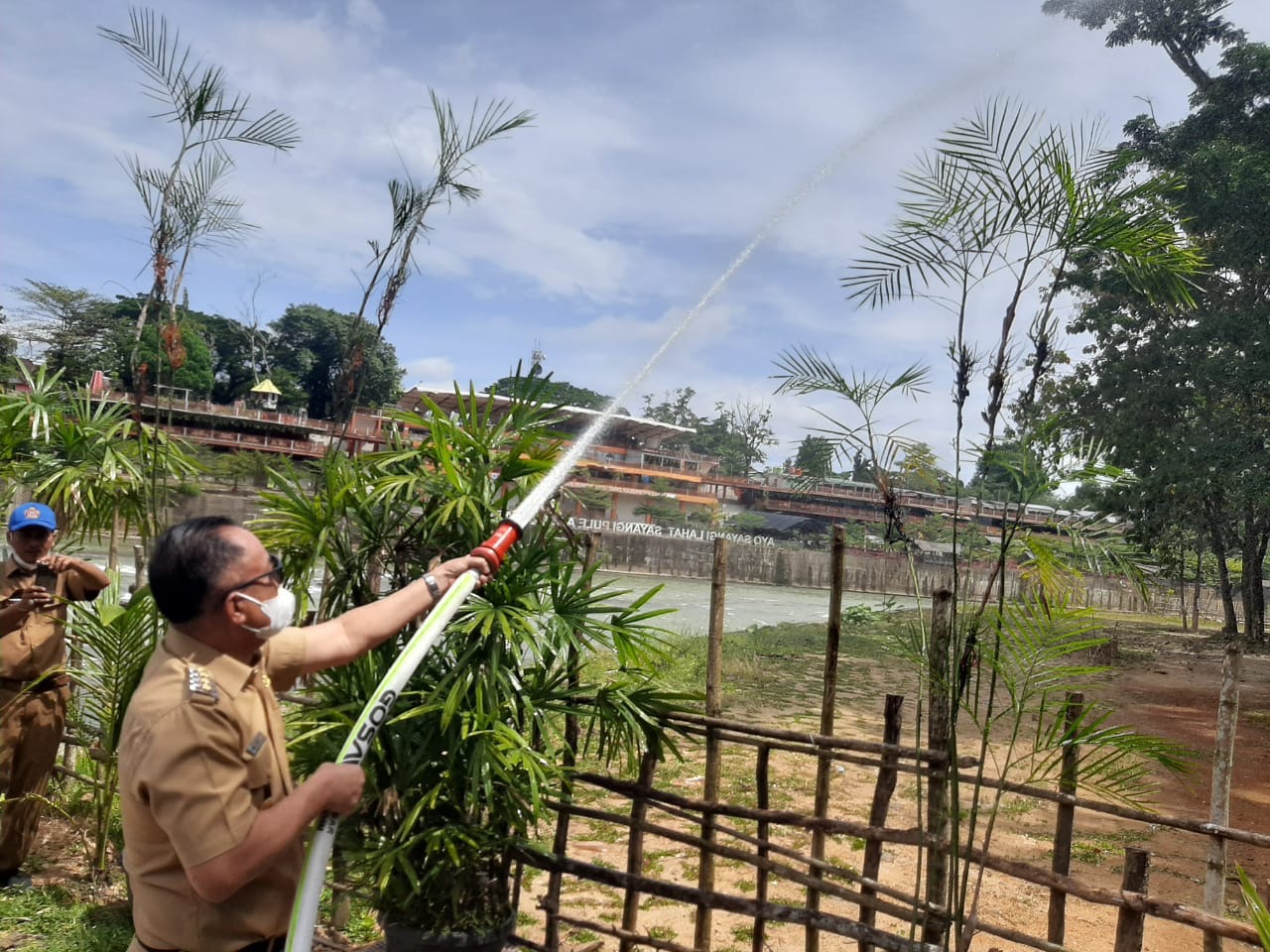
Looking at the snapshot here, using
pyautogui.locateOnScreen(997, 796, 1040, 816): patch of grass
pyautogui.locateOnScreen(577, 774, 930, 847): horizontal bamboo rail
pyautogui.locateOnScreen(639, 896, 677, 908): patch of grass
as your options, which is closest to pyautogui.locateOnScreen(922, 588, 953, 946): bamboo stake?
pyautogui.locateOnScreen(577, 774, 930, 847): horizontal bamboo rail

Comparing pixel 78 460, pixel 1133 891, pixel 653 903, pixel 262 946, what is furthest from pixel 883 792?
pixel 78 460

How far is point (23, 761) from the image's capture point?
4070 millimetres

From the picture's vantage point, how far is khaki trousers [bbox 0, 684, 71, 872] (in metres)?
4.02

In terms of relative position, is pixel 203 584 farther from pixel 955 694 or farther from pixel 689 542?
pixel 689 542

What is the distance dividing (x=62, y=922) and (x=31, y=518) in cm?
162

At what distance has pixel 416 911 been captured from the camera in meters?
3.11

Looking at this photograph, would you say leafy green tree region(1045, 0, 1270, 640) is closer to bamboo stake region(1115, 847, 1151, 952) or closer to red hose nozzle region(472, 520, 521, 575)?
bamboo stake region(1115, 847, 1151, 952)

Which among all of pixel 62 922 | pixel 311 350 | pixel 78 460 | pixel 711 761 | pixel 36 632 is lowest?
pixel 62 922

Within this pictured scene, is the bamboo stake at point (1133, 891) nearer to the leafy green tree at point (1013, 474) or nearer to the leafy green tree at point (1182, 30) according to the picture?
the leafy green tree at point (1013, 474)

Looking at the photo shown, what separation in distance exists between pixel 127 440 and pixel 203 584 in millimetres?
4143

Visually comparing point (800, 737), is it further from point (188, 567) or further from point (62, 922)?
point (62, 922)

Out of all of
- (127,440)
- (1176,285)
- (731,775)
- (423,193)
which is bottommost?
(731,775)

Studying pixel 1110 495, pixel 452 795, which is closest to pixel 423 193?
pixel 452 795

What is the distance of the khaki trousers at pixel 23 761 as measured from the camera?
13.2ft
